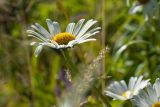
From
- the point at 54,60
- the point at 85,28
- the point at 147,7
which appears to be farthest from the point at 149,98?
the point at 54,60

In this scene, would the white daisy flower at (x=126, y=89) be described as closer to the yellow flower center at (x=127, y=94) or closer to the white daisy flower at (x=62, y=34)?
the yellow flower center at (x=127, y=94)

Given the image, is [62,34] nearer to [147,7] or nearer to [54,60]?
[147,7]

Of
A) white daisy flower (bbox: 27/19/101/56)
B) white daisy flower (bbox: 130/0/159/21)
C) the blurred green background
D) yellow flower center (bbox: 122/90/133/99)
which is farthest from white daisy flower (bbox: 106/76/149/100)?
white daisy flower (bbox: 130/0/159/21)

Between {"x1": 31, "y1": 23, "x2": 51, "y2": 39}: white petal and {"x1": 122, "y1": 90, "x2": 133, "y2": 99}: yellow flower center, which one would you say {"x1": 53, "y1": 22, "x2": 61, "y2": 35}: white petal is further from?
{"x1": 122, "y1": 90, "x2": 133, "y2": 99}: yellow flower center

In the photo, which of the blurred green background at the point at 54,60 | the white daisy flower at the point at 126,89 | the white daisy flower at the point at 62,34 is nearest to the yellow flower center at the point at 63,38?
the white daisy flower at the point at 62,34

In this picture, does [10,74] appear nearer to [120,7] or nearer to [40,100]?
[40,100]
